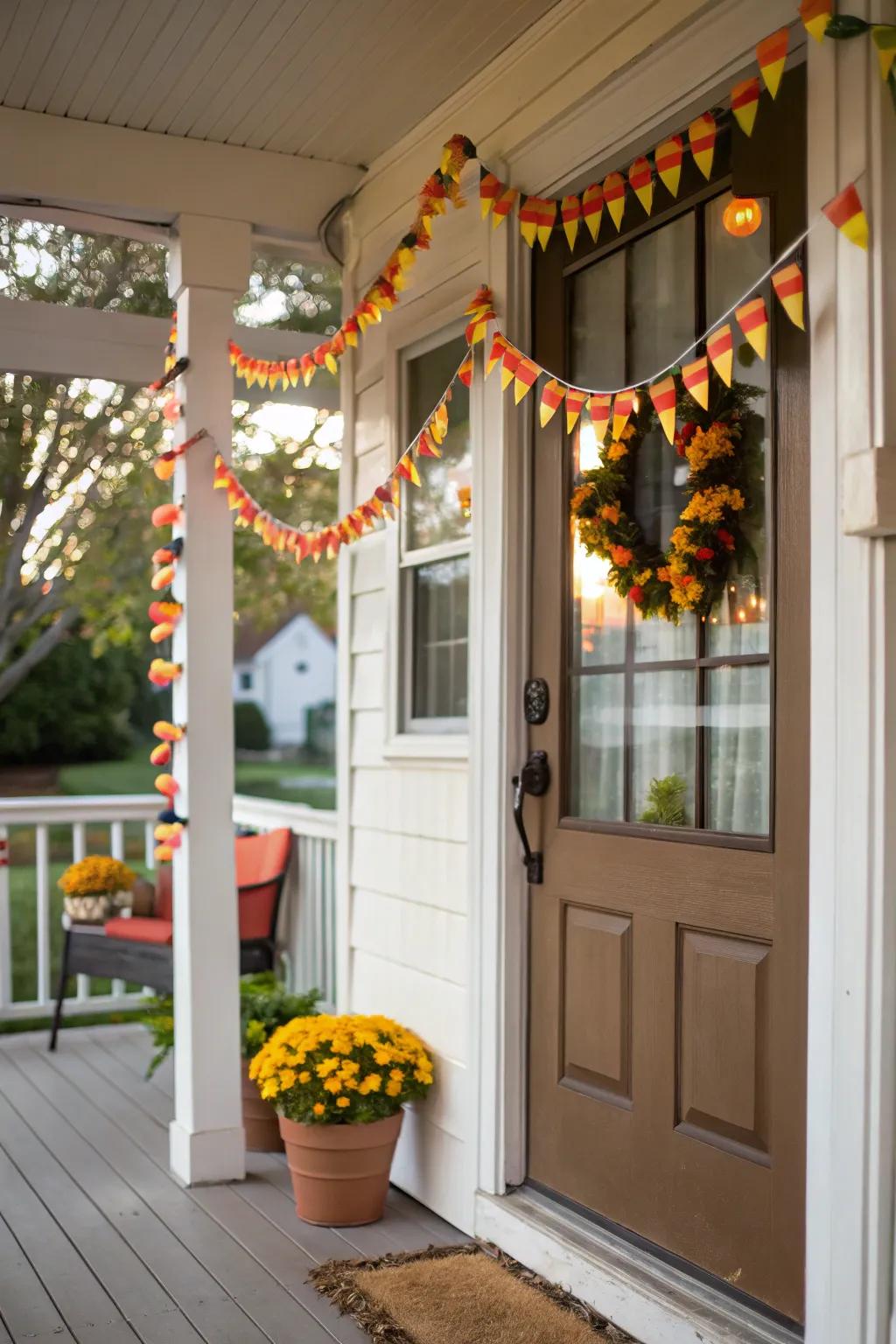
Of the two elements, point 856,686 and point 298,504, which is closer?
point 856,686

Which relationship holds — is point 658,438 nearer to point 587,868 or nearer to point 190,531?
point 587,868

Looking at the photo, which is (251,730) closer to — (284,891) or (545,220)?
(284,891)

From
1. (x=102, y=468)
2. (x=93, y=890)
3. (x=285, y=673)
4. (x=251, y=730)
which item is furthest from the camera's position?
(x=285, y=673)

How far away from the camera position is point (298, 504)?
7727mm

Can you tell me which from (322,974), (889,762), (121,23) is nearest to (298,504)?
(322,974)

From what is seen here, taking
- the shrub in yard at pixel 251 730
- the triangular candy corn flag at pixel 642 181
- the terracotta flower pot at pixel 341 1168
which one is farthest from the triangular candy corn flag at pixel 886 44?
the shrub in yard at pixel 251 730

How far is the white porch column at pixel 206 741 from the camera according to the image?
3.62m

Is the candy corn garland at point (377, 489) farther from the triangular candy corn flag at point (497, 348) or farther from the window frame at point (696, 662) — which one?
the window frame at point (696, 662)

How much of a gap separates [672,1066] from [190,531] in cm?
193

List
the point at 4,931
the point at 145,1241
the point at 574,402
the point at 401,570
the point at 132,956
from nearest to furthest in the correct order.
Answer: the point at 574,402 → the point at 145,1241 → the point at 401,570 → the point at 132,956 → the point at 4,931

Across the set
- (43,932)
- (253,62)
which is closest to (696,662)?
(253,62)

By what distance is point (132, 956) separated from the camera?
510 cm

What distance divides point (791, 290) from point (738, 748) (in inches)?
32.6

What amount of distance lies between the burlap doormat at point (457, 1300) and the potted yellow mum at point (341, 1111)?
25cm
